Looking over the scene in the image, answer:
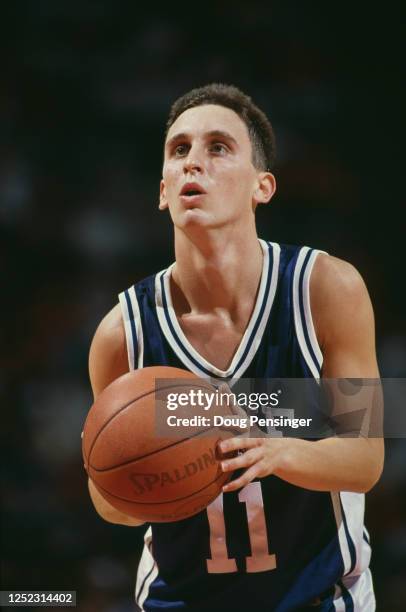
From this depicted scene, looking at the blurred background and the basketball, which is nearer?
the basketball

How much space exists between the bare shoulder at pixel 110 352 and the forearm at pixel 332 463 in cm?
54

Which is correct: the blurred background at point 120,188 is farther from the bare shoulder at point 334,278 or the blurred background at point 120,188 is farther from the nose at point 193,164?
the nose at point 193,164

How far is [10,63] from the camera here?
2.78 m

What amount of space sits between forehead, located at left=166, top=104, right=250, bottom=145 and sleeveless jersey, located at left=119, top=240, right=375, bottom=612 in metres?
0.35

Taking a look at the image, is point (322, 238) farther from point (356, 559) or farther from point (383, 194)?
point (356, 559)

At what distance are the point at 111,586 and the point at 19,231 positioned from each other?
134 cm

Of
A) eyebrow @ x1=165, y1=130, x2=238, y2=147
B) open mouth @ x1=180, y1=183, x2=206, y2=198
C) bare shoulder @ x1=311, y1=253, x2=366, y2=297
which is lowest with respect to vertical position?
bare shoulder @ x1=311, y1=253, x2=366, y2=297

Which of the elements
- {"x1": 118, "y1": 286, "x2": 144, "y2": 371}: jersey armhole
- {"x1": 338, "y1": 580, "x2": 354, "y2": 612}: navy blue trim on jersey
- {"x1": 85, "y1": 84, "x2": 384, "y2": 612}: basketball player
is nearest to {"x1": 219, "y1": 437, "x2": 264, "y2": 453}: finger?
{"x1": 85, "y1": 84, "x2": 384, "y2": 612}: basketball player

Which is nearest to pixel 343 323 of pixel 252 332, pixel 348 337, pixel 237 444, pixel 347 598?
pixel 348 337

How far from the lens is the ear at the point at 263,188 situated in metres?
1.83

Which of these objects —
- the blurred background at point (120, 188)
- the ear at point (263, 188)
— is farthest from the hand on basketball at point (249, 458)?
the blurred background at point (120, 188)

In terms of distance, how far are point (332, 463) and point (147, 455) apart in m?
0.42

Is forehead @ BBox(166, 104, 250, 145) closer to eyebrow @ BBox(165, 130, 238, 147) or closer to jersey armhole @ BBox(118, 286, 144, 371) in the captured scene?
eyebrow @ BBox(165, 130, 238, 147)

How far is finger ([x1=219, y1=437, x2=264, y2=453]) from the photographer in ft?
4.09
